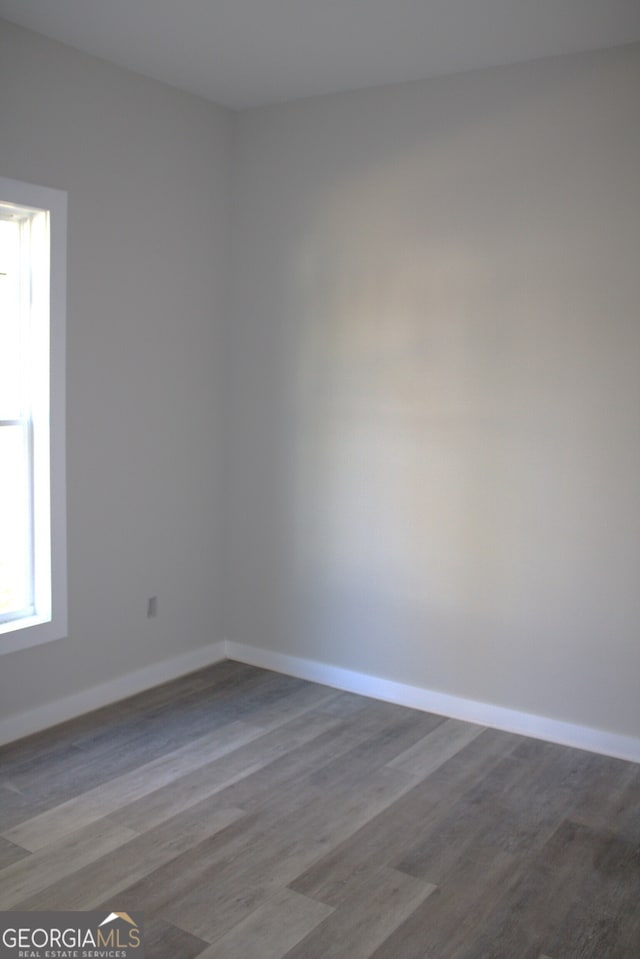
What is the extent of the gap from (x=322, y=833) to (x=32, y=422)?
2014 millimetres

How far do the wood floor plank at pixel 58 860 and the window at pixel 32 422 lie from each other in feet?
3.14

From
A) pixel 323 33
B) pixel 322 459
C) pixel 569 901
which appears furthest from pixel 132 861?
pixel 323 33

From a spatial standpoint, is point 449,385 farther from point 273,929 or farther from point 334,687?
point 273,929

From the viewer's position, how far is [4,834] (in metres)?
2.99

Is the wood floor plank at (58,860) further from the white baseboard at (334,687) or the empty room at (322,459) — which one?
the white baseboard at (334,687)

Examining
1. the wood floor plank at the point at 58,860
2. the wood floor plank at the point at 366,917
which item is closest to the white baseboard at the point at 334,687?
the wood floor plank at the point at 58,860

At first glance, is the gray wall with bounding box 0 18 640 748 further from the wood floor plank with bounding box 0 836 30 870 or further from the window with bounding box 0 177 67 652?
the wood floor plank with bounding box 0 836 30 870

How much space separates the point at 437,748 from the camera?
3.76 m

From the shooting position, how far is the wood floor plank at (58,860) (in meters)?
2.67

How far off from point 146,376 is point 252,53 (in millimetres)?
1469

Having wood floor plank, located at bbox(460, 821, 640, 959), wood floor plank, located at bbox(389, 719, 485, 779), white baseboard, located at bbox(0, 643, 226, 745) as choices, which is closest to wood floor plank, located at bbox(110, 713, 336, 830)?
wood floor plank, located at bbox(389, 719, 485, 779)

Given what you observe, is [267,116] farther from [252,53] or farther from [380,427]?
[380,427]

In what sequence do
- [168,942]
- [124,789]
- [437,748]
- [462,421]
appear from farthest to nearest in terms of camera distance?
[462,421], [437,748], [124,789], [168,942]

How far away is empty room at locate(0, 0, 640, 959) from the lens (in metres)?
3.09
